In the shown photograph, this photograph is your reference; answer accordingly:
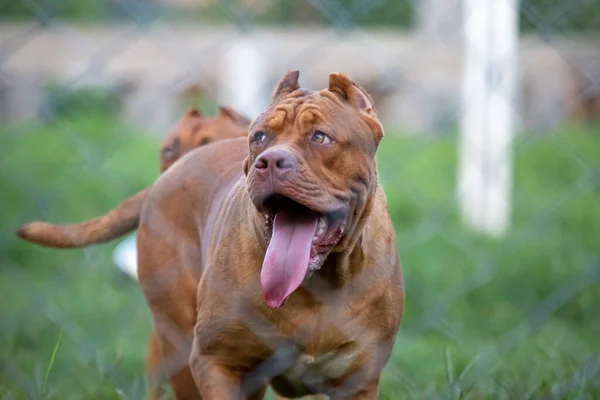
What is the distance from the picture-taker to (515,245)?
18.3 feet

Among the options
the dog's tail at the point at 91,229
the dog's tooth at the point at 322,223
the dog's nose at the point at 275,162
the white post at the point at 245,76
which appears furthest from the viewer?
the white post at the point at 245,76

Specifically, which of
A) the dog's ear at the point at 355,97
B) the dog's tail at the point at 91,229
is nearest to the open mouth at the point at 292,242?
the dog's ear at the point at 355,97

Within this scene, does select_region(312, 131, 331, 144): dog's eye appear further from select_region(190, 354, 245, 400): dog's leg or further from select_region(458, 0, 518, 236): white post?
select_region(458, 0, 518, 236): white post

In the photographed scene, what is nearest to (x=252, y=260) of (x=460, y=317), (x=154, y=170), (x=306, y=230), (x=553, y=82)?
(x=306, y=230)

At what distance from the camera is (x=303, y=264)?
2.32 metres

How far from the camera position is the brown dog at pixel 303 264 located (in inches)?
92.2

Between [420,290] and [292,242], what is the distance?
291 centimetres

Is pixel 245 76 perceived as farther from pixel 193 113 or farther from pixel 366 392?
pixel 366 392

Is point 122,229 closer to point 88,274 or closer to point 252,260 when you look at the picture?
point 252,260

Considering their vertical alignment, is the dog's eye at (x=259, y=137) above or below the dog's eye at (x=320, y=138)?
below

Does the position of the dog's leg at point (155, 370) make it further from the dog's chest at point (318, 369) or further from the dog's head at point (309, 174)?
the dog's head at point (309, 174)

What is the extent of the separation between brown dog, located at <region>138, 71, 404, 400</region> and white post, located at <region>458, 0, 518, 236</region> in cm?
305

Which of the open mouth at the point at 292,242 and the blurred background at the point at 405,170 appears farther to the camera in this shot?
the blurred background at the point at 405,170

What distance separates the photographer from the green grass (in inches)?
136
